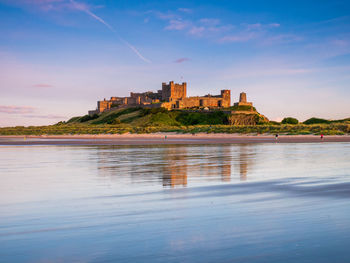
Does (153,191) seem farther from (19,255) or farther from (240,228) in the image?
(19,255)

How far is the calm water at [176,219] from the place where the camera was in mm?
3955

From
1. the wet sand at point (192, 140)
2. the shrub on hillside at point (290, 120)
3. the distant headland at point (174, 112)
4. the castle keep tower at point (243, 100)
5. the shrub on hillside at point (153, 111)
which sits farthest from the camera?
the castle keep tower at point (243, 100)

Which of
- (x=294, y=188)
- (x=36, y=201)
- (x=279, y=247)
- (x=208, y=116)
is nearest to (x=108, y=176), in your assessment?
(x=36, y=201)

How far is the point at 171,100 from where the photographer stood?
419ft

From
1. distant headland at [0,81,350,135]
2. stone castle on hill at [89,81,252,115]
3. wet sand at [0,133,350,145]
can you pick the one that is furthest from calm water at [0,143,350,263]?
stone castle on hill at [89,81,252,115]

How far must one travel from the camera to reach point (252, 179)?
980 centimetres

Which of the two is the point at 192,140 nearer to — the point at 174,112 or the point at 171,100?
the point at 174,112

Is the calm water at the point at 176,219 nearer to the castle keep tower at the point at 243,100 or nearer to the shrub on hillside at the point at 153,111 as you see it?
the shrub on hillside at the point at 153,111

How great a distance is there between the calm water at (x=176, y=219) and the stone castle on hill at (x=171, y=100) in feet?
363

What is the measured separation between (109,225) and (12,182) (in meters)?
5.78

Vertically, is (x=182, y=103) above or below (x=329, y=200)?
above

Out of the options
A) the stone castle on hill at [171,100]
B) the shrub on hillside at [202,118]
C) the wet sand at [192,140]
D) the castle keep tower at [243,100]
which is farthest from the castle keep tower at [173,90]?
the wet sand at [192,140]

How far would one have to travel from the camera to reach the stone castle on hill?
12481cm

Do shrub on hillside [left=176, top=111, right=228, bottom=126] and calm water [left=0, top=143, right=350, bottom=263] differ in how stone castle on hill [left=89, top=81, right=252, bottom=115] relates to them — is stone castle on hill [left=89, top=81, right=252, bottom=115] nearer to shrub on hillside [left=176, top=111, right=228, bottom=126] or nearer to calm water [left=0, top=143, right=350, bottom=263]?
shrub on hillside [left=176, top=111, right=228, bottom=126]
